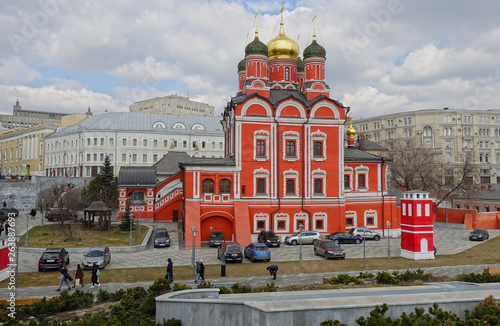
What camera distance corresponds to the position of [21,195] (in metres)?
47.4

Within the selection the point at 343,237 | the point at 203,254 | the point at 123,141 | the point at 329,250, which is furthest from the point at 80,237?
the point at 123,141

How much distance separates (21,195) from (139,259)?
1151 inches

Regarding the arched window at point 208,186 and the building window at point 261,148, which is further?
the building window at point 261,148

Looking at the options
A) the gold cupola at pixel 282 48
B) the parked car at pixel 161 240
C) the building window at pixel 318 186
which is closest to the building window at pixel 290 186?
the building window at pixel 318 186

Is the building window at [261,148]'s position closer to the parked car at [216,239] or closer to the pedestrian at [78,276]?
the parked car at [216,239]

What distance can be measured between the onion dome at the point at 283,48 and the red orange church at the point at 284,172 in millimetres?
2919

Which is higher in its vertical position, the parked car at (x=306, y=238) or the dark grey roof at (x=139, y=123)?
the dark grey roof at (x=139, y=123)

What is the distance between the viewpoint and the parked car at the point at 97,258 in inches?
912

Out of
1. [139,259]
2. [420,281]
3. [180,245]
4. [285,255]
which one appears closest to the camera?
[420,281]

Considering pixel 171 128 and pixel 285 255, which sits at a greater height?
pixel 171 128

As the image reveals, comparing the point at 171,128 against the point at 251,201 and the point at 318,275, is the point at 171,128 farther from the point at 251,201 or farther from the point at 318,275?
the point at 318,275

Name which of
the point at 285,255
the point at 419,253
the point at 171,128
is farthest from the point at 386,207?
the point at 171,128

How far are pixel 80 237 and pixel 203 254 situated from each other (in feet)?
34.3

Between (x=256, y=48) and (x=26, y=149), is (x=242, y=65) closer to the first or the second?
(x=256, y=48)
